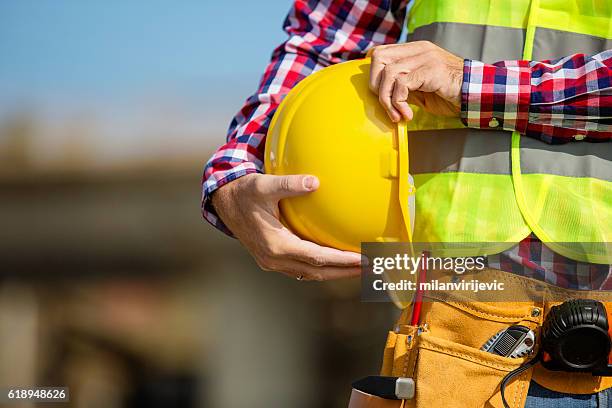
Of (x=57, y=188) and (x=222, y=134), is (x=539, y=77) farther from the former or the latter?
(x=57, y=188)

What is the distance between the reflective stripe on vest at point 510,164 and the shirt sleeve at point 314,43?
281 millimetres

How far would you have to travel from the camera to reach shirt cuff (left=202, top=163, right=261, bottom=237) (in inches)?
66.6

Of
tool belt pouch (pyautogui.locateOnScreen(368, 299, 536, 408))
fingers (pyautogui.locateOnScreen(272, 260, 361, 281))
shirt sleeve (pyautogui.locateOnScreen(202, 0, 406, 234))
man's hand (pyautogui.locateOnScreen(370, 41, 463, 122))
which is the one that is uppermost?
shirt sleeve (pyautogui.locateOnScreen(202, 0, 406, 234))

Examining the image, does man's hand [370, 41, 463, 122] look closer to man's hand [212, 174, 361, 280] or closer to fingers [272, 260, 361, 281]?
man's hand [212, 174, 361, 280]

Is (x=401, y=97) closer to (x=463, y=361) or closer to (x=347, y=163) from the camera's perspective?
(x=347, y=163)

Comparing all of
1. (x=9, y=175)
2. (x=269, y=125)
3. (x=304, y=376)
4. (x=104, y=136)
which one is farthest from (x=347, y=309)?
(x=269, y=125)

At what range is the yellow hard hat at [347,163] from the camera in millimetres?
1466

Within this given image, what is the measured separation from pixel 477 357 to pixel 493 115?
44 cm

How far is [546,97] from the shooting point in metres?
1.40

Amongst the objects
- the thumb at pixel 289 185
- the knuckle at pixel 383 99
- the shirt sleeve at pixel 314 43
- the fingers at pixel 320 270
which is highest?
the shirt sleeve at pixel 314 43

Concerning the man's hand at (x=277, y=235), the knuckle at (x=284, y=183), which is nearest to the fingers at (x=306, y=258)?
the man's hand at (x=277, y=235)

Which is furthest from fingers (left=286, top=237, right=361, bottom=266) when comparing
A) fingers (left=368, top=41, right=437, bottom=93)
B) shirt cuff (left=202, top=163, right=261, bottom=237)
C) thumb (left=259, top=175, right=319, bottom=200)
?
fingers (left=368, top=41, right=437, bottom=93)

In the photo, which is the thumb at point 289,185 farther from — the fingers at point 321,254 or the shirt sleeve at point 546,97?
the shirt sleeve at point 546,97
